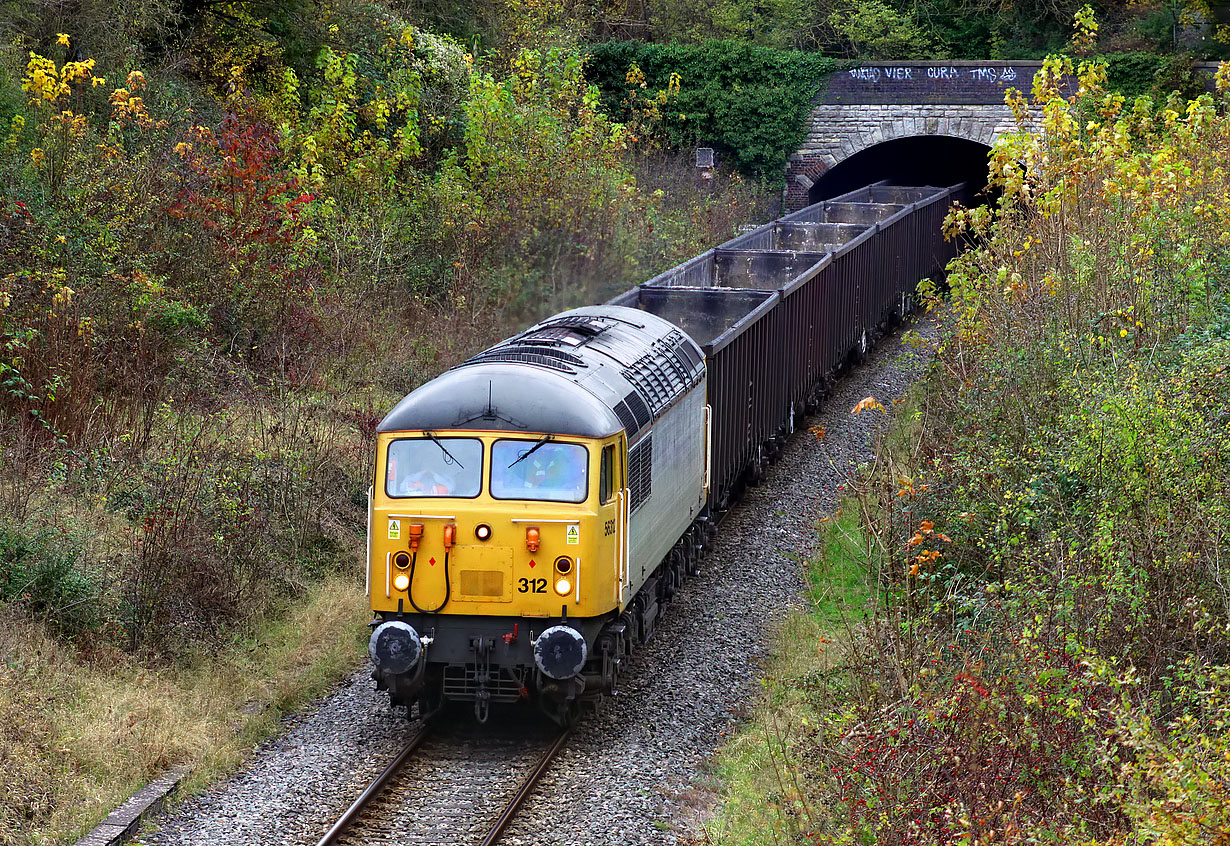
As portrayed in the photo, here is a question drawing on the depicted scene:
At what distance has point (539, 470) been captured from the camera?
377 inches

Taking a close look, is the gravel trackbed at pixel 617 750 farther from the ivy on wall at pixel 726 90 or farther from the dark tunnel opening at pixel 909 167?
the dark tunnel opening at pixel 909 167

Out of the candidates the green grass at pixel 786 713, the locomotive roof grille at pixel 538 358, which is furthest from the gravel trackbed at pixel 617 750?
the locomotive roof grille at pixel 538 358

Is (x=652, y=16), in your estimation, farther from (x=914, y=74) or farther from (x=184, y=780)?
(x=184, y=780)

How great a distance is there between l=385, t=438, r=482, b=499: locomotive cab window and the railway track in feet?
6.27

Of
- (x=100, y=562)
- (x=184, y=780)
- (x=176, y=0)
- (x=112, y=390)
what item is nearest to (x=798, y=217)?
(x=176, y=0)

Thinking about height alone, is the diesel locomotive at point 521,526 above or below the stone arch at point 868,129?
below

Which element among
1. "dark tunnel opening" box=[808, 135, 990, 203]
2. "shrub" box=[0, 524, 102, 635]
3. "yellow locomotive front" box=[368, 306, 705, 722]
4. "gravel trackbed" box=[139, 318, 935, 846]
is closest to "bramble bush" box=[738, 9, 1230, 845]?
"gravel trackbed" box=[139, 318, 935, 846]

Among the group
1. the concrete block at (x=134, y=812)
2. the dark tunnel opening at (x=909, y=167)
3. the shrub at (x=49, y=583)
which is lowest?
the concrete block at (x=134, y=812)

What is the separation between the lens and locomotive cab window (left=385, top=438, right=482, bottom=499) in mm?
9602

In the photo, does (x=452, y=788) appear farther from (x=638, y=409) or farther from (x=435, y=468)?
(x=638, y=409)

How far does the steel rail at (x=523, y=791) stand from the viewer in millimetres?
8461

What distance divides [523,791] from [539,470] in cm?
226

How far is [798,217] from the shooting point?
26547 millimetres

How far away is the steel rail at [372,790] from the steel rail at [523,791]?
92 centimetres
